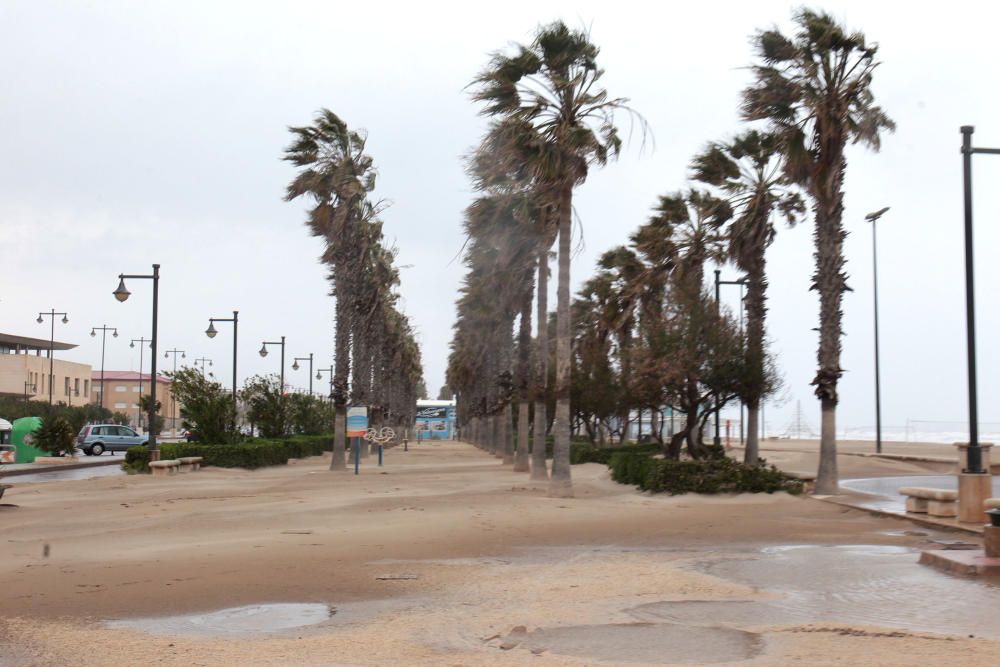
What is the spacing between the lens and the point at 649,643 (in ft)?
25.9

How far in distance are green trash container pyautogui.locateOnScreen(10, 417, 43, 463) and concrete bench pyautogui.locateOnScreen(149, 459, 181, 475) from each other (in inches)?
655

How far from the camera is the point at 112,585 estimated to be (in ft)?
36.0

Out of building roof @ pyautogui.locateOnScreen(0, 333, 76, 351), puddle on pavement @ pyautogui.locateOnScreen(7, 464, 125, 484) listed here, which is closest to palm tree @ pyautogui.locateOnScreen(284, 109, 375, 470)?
puddle on pavement @ pyautogui.locateOnScreen(7, 464, 125, 484)

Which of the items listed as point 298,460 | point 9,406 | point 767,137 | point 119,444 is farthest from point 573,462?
point 9,406

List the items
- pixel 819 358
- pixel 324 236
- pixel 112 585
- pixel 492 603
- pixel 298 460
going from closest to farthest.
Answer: pixel 492 603
pixel 112 585
pixel 819 358
pixel 324 236
pixel 298 460

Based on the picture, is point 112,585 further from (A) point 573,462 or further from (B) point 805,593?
(A) point 573,462

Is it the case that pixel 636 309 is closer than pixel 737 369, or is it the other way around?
pixel 737 369

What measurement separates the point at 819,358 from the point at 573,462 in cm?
1916

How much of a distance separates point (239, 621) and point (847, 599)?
559 cm

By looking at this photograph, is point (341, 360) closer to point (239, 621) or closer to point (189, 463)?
point (189, 463)

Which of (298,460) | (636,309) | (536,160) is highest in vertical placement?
(536,160)

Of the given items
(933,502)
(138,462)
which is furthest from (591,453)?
(933,502)

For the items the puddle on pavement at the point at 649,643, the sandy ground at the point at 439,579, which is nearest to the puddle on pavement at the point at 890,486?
the sandy ground at the point at 439,579

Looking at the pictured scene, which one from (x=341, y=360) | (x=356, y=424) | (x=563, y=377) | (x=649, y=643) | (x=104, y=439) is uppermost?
(x=341, y=360)
